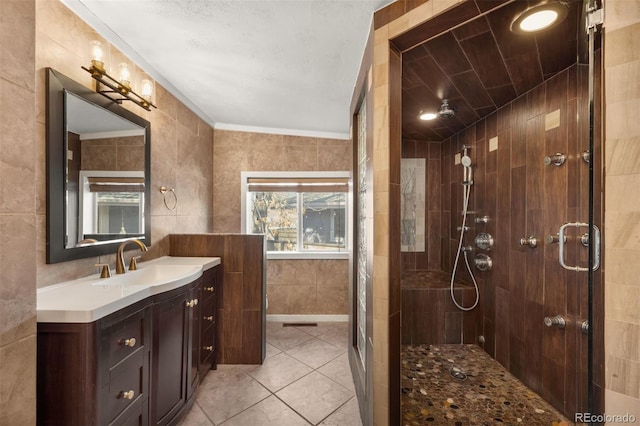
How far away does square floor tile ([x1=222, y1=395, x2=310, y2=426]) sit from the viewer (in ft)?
5.56

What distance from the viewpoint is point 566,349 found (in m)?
1.62

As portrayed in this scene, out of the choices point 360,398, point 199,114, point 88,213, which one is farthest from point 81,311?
point 199,114

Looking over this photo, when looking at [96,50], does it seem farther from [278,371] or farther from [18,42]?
[278,371]

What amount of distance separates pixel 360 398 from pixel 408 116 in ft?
7.33

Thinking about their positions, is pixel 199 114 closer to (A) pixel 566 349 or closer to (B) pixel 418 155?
(B) pixel 418 155

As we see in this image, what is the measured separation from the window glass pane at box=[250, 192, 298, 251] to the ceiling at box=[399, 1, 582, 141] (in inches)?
75.2

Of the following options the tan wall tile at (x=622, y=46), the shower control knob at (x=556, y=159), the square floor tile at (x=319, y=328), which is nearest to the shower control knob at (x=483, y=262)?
the shower control knob at (x=556, y=159)

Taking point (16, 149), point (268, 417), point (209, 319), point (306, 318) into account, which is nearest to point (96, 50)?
point (16, 149)

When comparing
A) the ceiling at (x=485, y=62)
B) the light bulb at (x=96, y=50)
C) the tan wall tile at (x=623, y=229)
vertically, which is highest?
the light bulb at (x=96, y=50)

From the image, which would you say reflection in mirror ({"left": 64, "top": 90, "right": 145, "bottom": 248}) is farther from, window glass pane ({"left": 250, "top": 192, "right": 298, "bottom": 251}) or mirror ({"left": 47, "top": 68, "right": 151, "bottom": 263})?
window glass pane ({"left": 250, "top": 192, "right": 298, "bottom": 251})

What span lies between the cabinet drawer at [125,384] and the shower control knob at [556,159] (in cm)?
257

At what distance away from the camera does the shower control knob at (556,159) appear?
163 cm

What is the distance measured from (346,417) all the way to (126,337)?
55.5 inches

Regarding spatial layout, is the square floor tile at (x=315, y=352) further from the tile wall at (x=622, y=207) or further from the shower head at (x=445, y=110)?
the shower head at (x=445, y=110)
